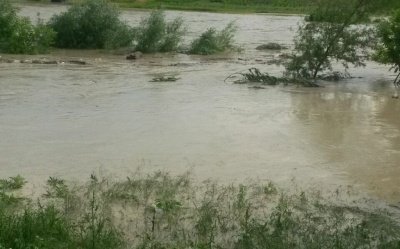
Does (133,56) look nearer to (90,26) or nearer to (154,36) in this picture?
(154,36)

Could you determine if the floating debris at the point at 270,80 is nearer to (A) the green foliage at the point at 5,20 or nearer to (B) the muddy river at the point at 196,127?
(B) the muddy river at the point at 196,127

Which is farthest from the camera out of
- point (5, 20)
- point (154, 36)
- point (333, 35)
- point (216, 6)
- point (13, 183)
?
point (216, 6)

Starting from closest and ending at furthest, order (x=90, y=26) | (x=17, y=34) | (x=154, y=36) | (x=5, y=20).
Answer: (x=17, y=34)
(x=5, y=20)
(x=154, y=36)
(x=90, y=26)

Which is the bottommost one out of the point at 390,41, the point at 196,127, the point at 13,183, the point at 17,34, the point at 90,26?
the point at 196,127

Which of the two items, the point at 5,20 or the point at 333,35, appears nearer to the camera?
the point at 333,35

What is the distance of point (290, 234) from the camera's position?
21.3 ft

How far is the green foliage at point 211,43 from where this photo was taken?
25.7 meters

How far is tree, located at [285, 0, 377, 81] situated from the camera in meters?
17.7

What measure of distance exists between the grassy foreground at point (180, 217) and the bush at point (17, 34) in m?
15.8

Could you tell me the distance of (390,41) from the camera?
58.9 feet

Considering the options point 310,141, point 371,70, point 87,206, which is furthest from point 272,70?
point 87,206

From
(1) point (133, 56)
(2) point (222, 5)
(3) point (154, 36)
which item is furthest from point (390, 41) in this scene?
(2) point (222, 5)

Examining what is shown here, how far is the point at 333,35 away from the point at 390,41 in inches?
63.7

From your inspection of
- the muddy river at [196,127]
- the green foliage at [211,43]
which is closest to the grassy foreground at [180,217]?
the muddy river at [196,127]
